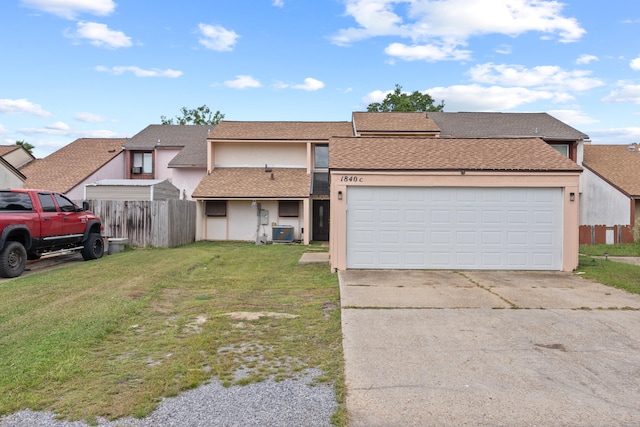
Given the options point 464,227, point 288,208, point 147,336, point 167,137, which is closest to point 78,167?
point 167,137

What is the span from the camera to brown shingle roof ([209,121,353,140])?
24469 mm

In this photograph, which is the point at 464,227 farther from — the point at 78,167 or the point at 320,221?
the point at 78,167

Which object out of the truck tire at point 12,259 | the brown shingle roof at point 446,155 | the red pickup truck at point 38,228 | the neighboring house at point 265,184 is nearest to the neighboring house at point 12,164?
the neighboring house at point 265,184

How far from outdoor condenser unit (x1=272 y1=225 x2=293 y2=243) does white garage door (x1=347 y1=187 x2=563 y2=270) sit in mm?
10216

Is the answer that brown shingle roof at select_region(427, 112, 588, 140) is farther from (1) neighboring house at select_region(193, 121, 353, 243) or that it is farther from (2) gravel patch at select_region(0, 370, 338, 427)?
(2) gravel patch at select_region(0, 370, 338, 427)

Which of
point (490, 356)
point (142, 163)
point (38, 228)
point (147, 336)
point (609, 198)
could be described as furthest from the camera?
point (142, 163)

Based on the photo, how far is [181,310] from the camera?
816cm

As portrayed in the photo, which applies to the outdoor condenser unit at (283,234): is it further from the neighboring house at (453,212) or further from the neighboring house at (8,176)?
the neighboring house at (8,176)

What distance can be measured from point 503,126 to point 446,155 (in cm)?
1492

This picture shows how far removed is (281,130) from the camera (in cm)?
2555

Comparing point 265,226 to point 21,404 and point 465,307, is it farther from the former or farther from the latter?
point 21,404

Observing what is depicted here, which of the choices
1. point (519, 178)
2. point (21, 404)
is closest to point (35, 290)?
point (21, 404)

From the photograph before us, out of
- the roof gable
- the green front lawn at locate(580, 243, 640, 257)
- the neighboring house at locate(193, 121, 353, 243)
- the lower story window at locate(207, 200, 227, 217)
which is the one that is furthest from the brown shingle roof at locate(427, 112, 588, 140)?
the roof gable

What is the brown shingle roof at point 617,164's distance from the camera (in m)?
24.3
